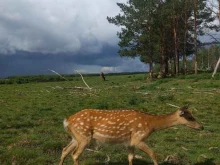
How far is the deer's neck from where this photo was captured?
10.9 m

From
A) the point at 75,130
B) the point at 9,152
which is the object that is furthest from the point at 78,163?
the point at 9,152

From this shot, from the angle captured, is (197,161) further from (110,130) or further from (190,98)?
(190,98)

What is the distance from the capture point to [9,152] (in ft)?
36.8

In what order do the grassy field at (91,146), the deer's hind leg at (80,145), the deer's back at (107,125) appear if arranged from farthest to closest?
1. the grassy field at (91,146)
2. the deer's back at (107,125)
3. the deer's hind leg at (80,145)

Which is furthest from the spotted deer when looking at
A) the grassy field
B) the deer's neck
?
the grassy field

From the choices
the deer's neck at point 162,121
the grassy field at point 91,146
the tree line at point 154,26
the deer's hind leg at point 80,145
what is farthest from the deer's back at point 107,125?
the tree line at point 154,26

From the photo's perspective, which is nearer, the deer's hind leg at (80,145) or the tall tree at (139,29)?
the deer's hind leg at (80,145)

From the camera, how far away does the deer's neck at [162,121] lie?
1088 centimetres

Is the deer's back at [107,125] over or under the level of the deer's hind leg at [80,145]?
over

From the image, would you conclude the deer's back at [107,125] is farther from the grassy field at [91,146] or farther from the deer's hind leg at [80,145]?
the grassy field at [91,146]

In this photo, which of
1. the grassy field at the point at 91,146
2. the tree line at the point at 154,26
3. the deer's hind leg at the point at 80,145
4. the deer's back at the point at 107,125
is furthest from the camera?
the tree line at the point at 154,26

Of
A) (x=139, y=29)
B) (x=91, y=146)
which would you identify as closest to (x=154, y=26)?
(x=139, y=29)

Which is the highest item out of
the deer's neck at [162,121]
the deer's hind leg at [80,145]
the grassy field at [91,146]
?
the deer's neck at [162,121]

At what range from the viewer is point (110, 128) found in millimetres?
10227
